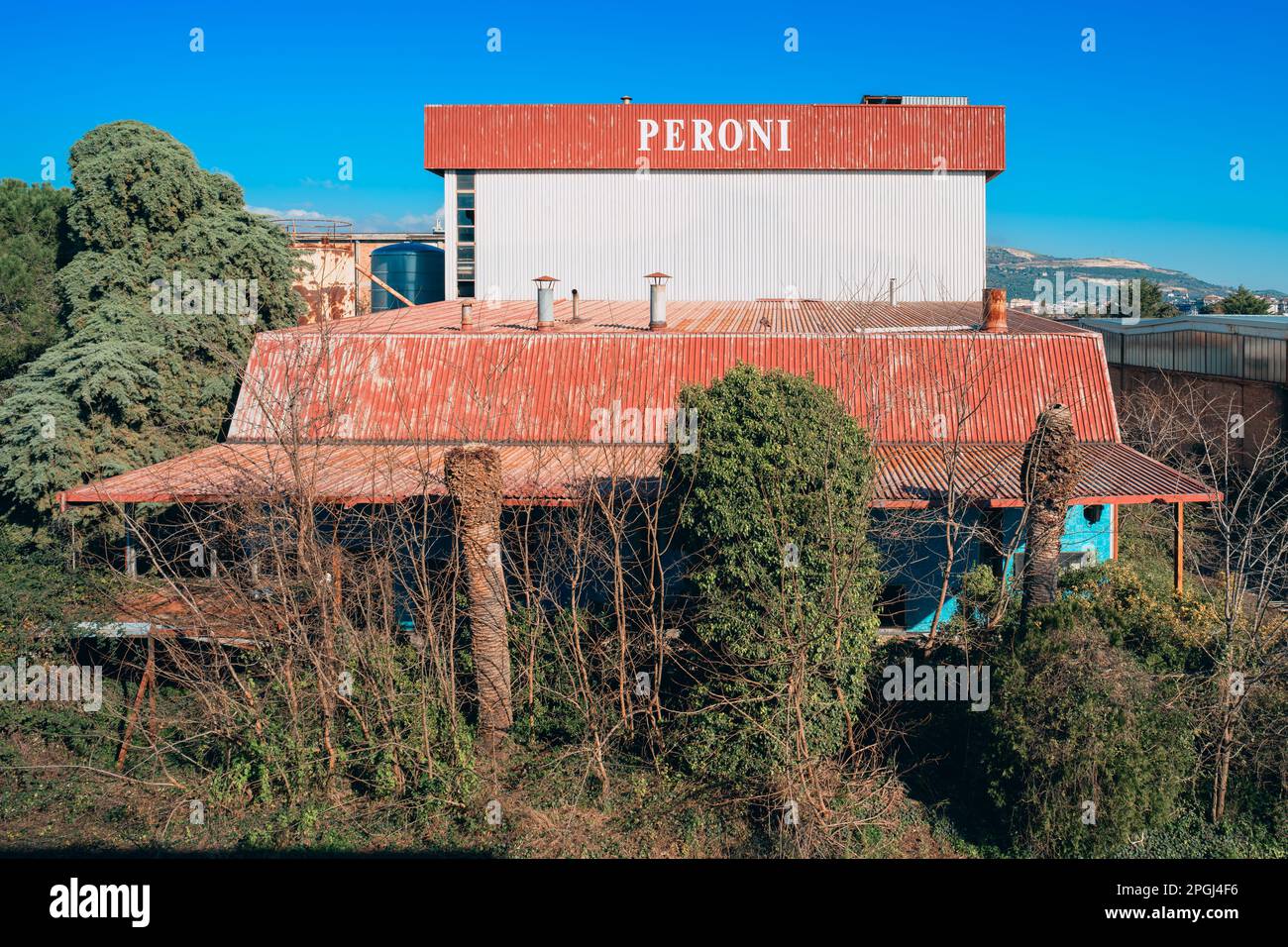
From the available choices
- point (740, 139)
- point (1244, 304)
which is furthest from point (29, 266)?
point (1244, 304)

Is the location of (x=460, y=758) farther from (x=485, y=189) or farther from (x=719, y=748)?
(x=485, y=189)

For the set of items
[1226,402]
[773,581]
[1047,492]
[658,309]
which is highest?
[658,309]

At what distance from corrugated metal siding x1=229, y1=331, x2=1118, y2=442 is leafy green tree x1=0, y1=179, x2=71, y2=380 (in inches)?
351

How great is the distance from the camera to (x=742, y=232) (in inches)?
1214

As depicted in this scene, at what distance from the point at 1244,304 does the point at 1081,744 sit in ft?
135

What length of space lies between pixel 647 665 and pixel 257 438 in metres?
8.79

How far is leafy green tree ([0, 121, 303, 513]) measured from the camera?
18438mm

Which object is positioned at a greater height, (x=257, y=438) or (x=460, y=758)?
(x=257, y=438)

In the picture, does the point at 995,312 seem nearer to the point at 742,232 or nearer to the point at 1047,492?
the point at 1047,492

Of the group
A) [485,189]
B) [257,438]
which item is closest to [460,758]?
[257,438]

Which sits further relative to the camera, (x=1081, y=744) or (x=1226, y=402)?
(x=1226, y=402)

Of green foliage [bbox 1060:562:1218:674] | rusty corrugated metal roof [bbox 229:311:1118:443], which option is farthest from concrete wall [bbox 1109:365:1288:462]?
green foliage [bbox 1060:562:1218:674]
